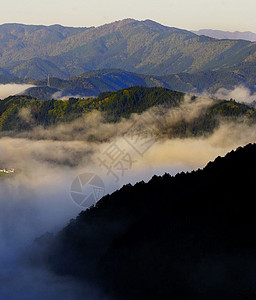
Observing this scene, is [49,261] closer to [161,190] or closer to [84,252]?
[84,252]

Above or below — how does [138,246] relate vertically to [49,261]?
above

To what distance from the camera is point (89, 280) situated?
109750mm

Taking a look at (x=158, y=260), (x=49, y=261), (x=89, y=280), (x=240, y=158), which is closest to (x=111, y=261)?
(x=89, y=280)

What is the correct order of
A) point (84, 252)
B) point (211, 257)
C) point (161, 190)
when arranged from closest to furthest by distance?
point (211, 257)
point (84, 252)
point (161, 190)

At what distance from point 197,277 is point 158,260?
13.1 m

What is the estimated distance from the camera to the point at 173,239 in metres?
108

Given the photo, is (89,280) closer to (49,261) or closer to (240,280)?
(49,261)

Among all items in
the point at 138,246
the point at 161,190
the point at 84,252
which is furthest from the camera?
the point at 161,190

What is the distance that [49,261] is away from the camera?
127875mm

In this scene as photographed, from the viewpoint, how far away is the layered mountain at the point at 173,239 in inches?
3681

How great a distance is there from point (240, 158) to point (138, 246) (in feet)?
142

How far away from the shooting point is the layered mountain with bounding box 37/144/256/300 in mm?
93500

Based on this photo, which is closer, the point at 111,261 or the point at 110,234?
the point at 111,261

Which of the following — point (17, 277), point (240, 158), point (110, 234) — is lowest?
point (17, 277)
